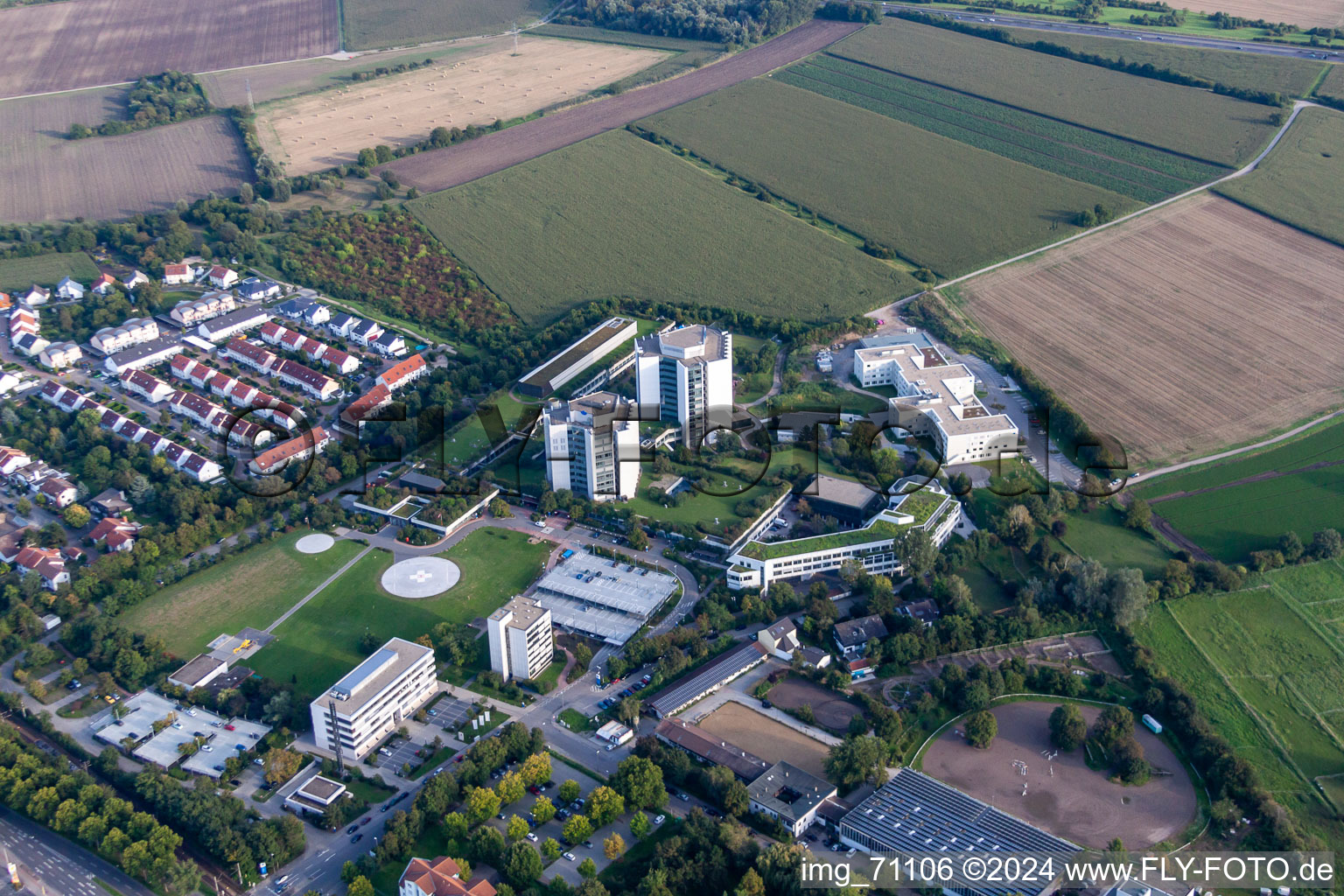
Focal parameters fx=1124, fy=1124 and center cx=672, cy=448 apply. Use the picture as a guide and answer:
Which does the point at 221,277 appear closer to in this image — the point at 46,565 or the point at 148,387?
the point at 148,387

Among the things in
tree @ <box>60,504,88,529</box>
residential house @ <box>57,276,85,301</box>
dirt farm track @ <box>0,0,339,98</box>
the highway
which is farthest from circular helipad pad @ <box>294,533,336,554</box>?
the highway

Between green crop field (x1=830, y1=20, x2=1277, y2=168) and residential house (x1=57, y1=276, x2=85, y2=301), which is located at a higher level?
green crop field (x1=830, y1=20, x2=1277, y2=168)

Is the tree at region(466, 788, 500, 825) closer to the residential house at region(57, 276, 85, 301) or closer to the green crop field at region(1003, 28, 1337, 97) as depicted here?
the residential house at region(57, 276, 85, 301)

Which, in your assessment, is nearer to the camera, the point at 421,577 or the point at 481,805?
the point at 481,805

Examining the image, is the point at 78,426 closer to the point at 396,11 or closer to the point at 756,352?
the point at 756,352

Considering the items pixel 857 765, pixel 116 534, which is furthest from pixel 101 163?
pixel 857 765

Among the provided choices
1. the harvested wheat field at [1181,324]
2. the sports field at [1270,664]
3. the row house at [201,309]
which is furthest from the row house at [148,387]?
the sports field at [1270,664]

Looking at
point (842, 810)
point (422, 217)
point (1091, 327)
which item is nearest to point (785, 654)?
point (842, 810)
